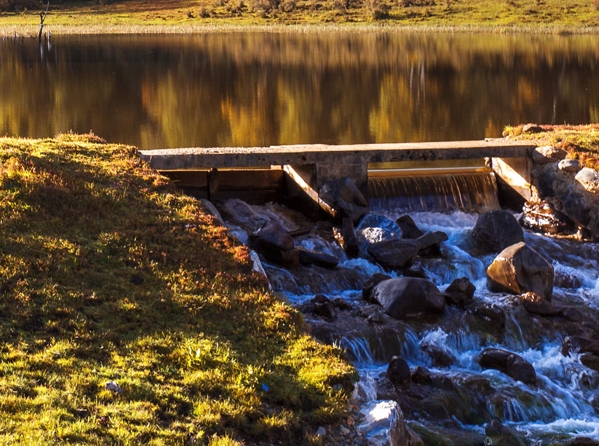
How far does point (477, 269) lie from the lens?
76.5ft

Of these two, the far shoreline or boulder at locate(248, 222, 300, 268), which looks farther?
the far shoreline

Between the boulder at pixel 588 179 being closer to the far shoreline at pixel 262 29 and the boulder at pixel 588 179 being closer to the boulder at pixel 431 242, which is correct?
the boulder at pixel 431 242

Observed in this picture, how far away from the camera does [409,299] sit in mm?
19047

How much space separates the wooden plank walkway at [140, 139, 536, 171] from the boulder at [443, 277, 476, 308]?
866 centimetres

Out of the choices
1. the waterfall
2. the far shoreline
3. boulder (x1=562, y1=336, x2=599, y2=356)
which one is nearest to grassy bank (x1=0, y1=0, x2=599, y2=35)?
the far shoreline

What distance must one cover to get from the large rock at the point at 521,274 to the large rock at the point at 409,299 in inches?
86.0

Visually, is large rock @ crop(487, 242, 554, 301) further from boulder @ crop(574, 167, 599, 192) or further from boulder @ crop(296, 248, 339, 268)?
boulder @ crop(574, 167, 599, 192)

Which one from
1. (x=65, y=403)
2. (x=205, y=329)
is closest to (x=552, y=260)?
(x=205, y=329)

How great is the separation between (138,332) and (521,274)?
413 inches

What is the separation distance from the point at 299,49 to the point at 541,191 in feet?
243

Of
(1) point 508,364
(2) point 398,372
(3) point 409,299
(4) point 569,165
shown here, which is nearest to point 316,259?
(3) point 409,299

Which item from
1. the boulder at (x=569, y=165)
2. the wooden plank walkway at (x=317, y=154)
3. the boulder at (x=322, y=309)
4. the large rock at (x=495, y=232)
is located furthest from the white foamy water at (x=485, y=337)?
the boulder at (x=569, y=165)

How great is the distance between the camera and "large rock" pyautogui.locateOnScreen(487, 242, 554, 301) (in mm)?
20594

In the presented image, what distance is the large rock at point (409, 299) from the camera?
1891cm
